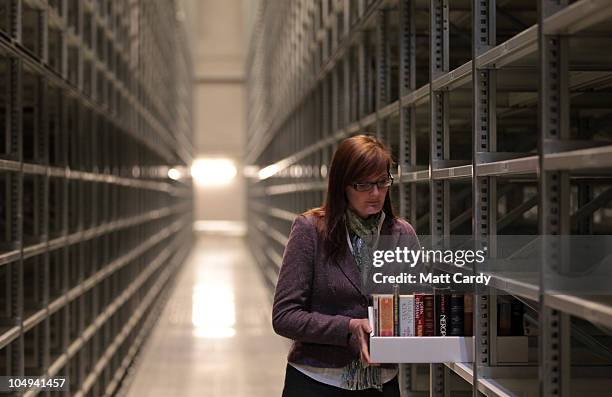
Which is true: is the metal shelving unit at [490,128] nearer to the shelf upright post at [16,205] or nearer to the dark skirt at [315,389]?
the dark skirt at [315,389]

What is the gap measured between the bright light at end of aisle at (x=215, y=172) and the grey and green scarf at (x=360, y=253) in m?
33.6

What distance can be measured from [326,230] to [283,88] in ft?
41.1

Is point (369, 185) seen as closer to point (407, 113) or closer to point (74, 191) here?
point (407, 113)

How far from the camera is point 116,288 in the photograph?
8750 mm

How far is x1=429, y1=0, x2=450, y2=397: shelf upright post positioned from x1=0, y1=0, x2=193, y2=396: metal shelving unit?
2.00 meters

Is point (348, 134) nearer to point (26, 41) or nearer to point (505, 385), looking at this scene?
point (26, 41)

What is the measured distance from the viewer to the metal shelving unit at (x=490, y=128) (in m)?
2.46

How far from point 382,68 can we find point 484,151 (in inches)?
Answer: 89.2

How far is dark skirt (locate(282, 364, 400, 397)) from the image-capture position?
3.00 m

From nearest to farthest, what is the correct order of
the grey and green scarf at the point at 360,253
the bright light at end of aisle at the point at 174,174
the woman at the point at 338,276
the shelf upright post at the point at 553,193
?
the shelf upright post at the point at 553,193, the woman at the point at 338,276, the grey and green scarf at the point at 360,253, the bright light at end of aisle at the point at 174,174

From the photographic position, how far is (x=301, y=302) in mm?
2926

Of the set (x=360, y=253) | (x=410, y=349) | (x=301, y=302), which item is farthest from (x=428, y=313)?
(x=301, y=302)

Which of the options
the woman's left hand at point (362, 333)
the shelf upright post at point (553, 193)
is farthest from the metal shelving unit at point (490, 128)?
the woman's left hand at point (362, 333)

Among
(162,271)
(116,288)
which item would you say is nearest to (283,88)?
(162,271)
